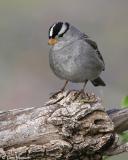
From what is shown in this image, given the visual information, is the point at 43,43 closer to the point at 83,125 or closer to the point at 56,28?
the point at 56,28

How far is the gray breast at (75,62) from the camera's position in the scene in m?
8.50

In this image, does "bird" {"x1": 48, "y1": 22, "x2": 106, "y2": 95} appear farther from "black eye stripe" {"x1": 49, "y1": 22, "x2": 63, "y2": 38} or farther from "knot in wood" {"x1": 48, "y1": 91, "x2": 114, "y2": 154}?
"knot in wood" {"x1": 48, "y1": 91, "x2": 114, "y2": 154}

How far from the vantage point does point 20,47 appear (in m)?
17.1

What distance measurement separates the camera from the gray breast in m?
8.50

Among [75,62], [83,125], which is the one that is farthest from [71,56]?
[83,125]

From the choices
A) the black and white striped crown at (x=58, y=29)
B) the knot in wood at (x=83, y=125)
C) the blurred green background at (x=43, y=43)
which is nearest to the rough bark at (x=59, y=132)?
the knot in wood at (x=83, y=125)

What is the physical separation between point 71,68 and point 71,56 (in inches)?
5.1

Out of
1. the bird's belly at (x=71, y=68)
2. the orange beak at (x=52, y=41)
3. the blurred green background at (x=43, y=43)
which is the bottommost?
the bird's belly at (x=71, y=68)

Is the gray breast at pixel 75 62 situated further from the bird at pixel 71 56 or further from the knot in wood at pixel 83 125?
the knot in wood at pixel 83 125

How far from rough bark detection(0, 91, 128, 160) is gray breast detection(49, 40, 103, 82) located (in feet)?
4.77

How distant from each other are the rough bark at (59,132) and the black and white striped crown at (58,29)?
1.43 metres

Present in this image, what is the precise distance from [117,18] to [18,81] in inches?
150

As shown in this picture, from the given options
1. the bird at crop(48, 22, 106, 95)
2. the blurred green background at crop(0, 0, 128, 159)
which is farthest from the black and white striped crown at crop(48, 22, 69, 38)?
the blurred green background at crop(0, 0, 128, 159)

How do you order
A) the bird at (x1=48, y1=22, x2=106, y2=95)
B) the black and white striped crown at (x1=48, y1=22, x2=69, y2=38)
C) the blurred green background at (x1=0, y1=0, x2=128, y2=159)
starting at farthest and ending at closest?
the blurred green background at (x1=0, y1=0, x2=128, y2=159) < the bird at (x1=48, y1=22, x2=106, y2=95) < the black and white striped crown at (x1=48, y1=22, x2=69, y2=38)
